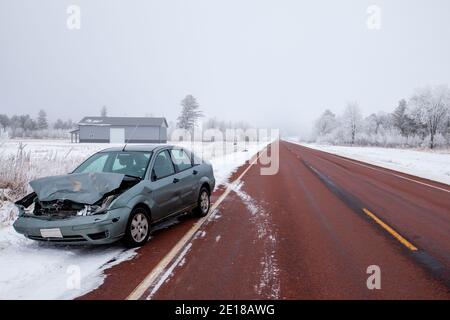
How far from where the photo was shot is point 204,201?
25.9 ft

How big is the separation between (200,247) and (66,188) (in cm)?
242

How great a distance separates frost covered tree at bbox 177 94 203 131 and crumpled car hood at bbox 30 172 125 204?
268ft

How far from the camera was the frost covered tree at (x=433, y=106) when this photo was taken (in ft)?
200

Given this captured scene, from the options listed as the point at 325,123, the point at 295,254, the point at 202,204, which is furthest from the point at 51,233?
the point at 325,123

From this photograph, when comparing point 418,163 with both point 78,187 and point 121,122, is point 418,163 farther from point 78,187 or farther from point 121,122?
point 121,122

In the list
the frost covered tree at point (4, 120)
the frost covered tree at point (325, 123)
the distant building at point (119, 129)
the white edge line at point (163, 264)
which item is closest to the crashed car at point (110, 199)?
the white edge line at point (163, 264)

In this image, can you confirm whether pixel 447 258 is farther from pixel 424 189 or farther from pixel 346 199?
pixel 424 189

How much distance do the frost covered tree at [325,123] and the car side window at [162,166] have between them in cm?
11547

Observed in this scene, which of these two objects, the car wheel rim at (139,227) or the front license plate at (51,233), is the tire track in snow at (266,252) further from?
the front license plate at (51,233)

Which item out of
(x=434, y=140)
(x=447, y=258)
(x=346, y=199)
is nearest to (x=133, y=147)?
(x=447, y=258)

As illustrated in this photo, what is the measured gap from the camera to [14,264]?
4770mm

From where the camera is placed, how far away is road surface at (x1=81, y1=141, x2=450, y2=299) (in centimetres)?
404

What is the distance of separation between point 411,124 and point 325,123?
4269cm

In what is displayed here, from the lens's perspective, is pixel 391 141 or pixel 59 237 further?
pixel 391 141
